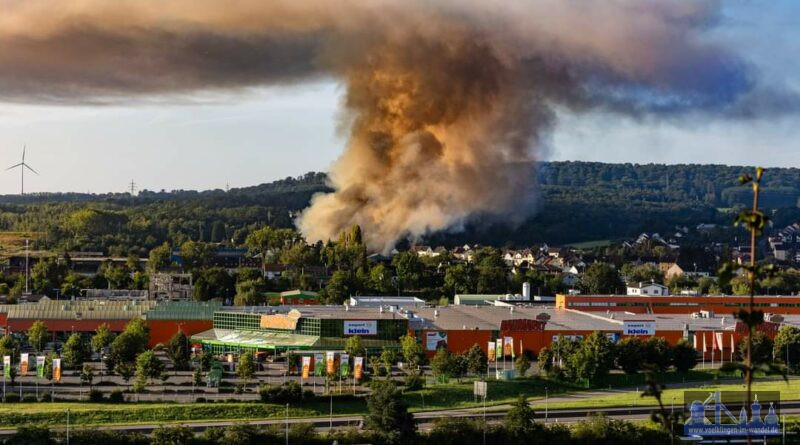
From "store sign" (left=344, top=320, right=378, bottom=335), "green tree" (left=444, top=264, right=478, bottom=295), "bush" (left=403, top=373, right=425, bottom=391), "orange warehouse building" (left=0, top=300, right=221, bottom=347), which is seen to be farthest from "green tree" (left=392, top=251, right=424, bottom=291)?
"bush" (left=403, top=373, right=425, bottom=391)

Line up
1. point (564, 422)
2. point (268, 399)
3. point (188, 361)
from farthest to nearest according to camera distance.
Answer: point (188, 361) → point (268, 399) → point (564, 422)

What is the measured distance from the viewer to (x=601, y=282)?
9644cm

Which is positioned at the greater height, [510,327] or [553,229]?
[553,229]

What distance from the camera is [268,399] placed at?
44062 mm

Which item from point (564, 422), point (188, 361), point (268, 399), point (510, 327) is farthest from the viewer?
point (510, 327)

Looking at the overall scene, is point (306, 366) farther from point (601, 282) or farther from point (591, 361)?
point (601, 282)

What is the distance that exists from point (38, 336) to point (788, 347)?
3747cm

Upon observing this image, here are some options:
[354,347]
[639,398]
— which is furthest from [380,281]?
[639,398]

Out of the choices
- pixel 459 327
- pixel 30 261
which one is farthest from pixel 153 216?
pixel 459 327

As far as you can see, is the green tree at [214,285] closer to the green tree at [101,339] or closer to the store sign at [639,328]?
the green tree at [101,339]

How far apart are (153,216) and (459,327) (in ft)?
384

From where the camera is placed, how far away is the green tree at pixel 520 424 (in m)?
38.3

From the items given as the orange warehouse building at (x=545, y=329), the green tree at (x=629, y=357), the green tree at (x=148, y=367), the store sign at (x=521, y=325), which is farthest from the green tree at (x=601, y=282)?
the green tree at (x=148, y=367)

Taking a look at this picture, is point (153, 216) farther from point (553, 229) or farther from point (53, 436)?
point (53, 436)
